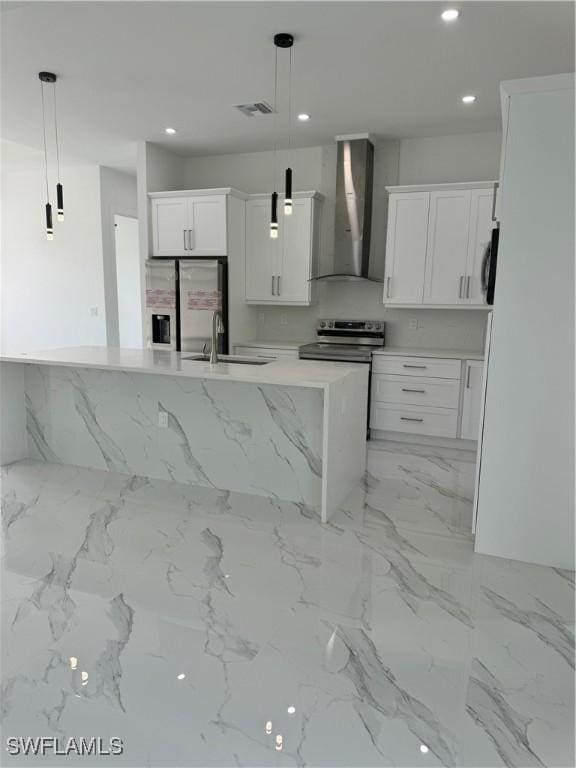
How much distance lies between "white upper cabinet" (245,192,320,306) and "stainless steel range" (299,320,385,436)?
397 millimetres

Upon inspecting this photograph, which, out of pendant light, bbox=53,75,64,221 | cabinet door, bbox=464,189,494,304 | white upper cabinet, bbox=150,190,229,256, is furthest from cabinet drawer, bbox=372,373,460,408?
pendant light, bbox=53,75,64,221

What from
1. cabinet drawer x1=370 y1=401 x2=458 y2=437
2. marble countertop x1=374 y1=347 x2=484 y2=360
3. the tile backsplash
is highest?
the tile backsplash

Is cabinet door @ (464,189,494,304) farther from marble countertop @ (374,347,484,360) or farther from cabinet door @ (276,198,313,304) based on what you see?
cabinet door @ (276,198,313,304)

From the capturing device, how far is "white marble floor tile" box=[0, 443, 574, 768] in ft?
5.26

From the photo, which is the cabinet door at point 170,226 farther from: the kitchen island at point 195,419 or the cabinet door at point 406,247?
the cabinet door at point 406,247

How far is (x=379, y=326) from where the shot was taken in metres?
5.35

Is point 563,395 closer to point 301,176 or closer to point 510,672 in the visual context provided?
point 510,672

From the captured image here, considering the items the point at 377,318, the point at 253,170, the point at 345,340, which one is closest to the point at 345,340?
the point at 345,340

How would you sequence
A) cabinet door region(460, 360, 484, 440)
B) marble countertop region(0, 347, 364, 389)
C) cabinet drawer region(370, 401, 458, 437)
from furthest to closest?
cabinet drawer region(370, 401, 458, 437)
cabinet door region(460, 360, 484, 440)
marble countertop region(0, 347, 364, 389)

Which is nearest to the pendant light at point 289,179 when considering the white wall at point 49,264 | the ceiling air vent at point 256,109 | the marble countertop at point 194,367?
the ceiling air vent at point 256,109

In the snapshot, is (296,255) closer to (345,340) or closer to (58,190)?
(345,340)

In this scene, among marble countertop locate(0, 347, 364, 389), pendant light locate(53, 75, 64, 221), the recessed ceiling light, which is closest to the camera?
the recessed ceiling light

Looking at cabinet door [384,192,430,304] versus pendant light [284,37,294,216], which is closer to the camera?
pendant light [284,37,294,216]

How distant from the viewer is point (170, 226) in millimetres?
5504
